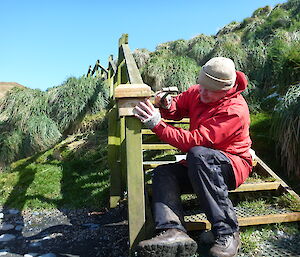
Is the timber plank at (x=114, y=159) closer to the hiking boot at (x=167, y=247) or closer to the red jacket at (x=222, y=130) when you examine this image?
the red jacket at (x=222, y=130)

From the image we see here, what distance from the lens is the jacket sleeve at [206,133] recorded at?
2.33 m

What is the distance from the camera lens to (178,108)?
9.94ft

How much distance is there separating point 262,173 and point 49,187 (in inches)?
140

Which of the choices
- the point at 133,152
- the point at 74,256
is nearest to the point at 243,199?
the point at 133,152

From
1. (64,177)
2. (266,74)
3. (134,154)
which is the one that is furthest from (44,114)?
(134,154)

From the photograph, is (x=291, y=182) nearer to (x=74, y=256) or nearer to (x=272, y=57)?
(x=74, y=256)

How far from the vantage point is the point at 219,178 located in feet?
7.59

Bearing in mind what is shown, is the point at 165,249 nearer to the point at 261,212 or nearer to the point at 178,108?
the point at 261,212

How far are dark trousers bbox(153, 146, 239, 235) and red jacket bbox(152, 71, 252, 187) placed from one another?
81mm

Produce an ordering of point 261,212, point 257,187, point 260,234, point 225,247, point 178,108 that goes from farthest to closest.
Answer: point 257,187 → point 178,108 → point 261,212 → point 260,234 → point 225,247

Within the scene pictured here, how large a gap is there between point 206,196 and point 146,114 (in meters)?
0.73

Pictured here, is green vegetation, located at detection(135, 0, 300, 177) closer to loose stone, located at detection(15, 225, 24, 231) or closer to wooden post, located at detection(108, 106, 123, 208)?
wooden post, located at detection(108, 106, 123, 208)

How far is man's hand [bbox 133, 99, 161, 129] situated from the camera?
232cm

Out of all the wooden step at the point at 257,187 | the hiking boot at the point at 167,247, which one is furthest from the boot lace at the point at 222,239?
the wooden step at the point at 257,187
